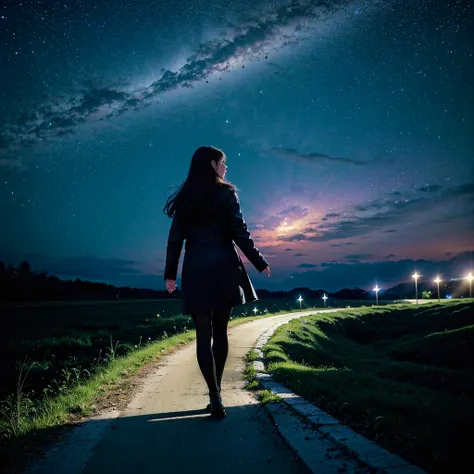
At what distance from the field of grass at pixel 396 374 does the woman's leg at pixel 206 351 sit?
124 centimetres

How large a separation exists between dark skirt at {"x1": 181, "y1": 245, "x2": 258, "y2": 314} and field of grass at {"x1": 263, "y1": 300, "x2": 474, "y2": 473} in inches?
61.1

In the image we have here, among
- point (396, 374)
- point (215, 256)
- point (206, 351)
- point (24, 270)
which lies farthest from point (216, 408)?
point (24, 270)

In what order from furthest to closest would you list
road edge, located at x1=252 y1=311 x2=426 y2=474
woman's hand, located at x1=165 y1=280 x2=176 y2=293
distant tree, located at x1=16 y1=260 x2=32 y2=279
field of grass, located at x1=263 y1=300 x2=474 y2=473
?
distant tree, located at x1=16 y1=260 x2=32 y2=279, woman's hand, located at x1=165 y1=280 x2=176 y2=293, field of grass, located at x1=263 y1=300 x2=474 y2=473, road edge, located at x1=252 y1=311 x2=426 y2=474

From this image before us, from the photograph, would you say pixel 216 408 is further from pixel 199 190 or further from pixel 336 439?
pixel 199 190

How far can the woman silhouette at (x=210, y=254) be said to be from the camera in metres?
3.37

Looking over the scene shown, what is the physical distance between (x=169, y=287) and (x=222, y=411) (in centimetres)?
132

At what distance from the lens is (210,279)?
3.38m

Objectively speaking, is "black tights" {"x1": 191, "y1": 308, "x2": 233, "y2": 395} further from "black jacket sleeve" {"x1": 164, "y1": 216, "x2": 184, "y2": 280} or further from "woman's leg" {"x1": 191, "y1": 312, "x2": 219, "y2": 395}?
"black jacket sleeve" {"x1": 164, "y1": 216, "x2": 184, "y2": 280}

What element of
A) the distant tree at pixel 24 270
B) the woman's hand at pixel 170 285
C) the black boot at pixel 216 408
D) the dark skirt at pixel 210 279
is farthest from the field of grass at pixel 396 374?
the distant tree at pixel 24 270

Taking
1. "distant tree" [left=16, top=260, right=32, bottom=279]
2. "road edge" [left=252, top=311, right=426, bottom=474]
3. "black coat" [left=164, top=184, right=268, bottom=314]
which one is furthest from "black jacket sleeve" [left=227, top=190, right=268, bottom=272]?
"distant tree" [left=16, top=260, right=32, bottom=279]

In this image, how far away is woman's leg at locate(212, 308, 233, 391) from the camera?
3506mm

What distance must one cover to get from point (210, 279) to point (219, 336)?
636 mm

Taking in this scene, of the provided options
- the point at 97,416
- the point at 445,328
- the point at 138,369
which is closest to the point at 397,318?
the point at 445,328

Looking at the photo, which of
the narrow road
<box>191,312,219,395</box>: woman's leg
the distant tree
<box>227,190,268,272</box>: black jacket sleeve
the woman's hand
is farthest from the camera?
the distant tree
